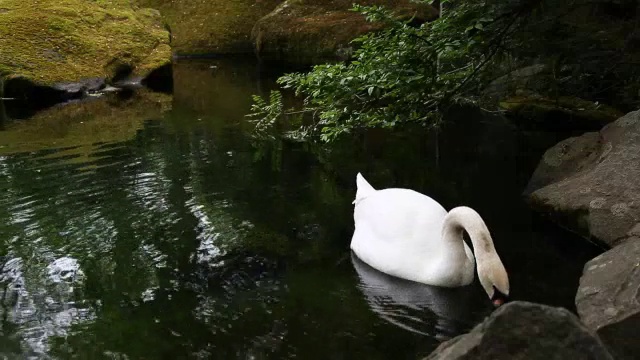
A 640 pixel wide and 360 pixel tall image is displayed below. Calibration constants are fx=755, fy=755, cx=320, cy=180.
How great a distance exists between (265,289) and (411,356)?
1.50m

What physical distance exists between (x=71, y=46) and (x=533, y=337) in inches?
748

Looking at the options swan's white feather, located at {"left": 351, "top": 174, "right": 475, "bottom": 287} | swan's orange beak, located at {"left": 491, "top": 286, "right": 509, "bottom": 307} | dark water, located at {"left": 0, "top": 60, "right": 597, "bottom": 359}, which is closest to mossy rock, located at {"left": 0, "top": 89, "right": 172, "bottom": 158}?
dark water, located at {"left": 0, "top": 60, "right": 597, "bottom": 359}

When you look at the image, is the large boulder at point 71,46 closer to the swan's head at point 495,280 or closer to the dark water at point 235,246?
the dark water at point 235,246

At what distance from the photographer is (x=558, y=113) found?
490 inches

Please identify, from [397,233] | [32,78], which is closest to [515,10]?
[397,233]

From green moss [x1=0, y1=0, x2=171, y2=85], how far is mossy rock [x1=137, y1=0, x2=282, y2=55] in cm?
440

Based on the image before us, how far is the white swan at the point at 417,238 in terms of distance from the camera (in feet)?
19.5

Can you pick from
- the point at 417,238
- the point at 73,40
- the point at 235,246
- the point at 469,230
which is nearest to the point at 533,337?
the point at 469,230

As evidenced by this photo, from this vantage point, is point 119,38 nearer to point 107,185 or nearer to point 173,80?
point 173,80

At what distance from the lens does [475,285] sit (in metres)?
6.11

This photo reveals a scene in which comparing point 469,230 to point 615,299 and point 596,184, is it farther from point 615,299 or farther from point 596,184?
point 596,184

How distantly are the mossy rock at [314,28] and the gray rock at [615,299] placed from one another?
17.5 metres

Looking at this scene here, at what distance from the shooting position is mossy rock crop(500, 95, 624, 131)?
11680 mm

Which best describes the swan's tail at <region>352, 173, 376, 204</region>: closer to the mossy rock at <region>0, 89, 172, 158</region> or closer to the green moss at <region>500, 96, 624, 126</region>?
the green moss at <region>500, 96, 624, 126</region>
